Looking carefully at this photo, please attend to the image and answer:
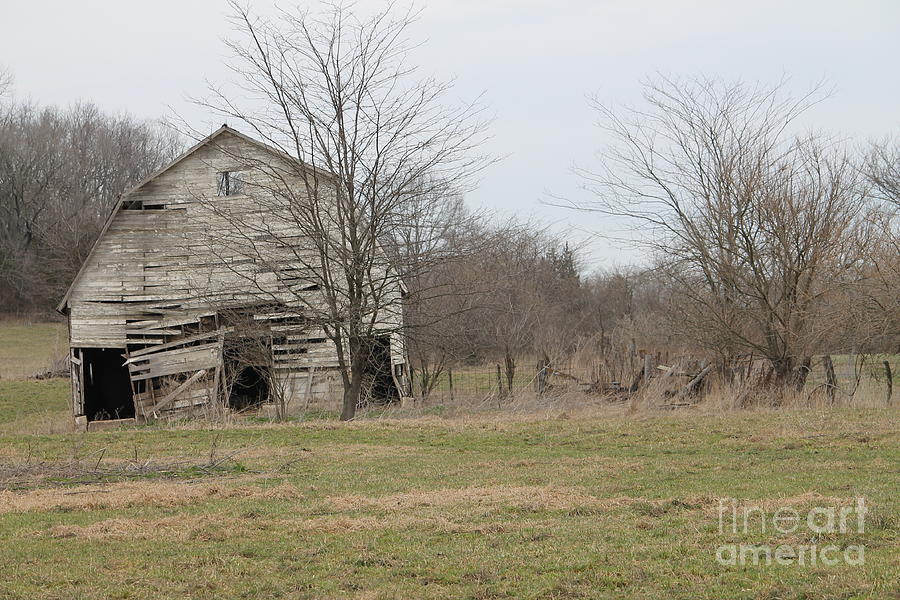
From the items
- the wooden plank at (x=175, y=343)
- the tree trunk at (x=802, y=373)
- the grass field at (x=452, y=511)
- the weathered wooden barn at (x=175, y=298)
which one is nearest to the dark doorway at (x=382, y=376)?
the weathered wooden barn at (x=175, y=298)

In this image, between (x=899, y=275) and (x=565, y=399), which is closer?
(x=899, y=275)

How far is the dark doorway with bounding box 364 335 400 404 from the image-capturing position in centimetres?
2698

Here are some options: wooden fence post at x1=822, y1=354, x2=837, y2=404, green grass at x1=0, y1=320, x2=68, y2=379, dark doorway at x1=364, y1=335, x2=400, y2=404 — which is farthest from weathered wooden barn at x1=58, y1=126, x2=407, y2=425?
green grass at x1=0, y1=320, x2=68, y2=379

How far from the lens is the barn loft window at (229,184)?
26578mm

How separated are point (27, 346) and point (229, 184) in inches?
1387

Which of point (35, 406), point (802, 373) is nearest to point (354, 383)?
point (802, 373)

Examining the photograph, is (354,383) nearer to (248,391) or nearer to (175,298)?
(175,298)

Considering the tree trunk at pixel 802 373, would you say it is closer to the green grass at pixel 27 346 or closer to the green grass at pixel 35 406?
the green grass at pixel 35 406

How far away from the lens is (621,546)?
7438 mm

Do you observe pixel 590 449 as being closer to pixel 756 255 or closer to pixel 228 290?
pixel 756 255

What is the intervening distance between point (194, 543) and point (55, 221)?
66.3m

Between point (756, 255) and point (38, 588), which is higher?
point (756, 255)

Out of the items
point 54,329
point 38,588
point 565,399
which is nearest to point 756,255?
point 565,399

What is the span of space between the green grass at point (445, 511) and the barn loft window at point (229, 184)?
11.4 meters
